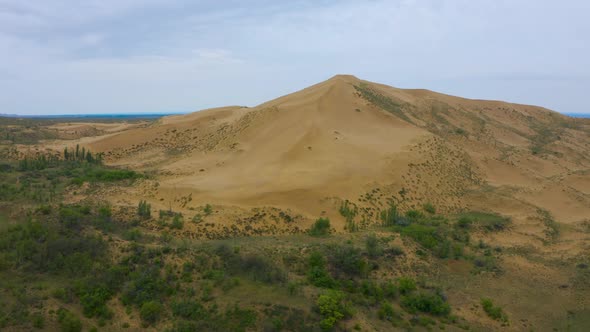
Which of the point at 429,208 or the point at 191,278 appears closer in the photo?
the point at 191,278

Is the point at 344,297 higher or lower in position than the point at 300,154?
lower

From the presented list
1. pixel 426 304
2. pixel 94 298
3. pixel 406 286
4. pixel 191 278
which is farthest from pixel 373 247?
pixel 94 298

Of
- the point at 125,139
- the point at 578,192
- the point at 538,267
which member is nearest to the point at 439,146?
the point at 578,192

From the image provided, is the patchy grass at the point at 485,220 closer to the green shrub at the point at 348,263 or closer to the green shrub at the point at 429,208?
the green shrub at the point at 429,208

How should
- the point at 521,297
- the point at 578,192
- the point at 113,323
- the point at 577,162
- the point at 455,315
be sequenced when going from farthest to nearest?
the point at 577,162 → the point at 578,192 → the point at 521,297 → the point at 455,315 → the point at 113,323

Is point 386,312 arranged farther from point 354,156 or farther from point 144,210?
point 354,156

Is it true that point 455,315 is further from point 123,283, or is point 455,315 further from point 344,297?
point 123,283

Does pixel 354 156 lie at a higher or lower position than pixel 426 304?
higher
